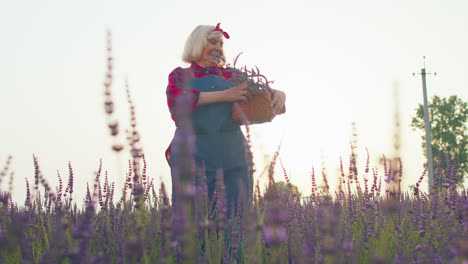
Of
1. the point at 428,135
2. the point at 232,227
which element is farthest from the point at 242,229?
the point at 428,135

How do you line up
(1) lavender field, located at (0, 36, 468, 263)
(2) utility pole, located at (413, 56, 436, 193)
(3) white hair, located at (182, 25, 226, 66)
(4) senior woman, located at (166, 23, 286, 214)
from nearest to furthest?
1. (1) lavender field, located at (0, 36, 468, 263)
2. (4) senior woman, located at (166, 23, 286, 214)
3. (3) white hair, located at (182, 25, 226, 66)
4. (2) utility pole, located at (413, 56, 436, 193)

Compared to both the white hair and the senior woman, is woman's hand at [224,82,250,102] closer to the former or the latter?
the senior woman

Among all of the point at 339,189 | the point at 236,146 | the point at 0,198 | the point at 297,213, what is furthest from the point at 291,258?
the point at 0,198

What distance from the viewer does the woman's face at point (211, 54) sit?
15.7 ft

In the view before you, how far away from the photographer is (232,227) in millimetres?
3209

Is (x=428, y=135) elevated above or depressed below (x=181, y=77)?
above

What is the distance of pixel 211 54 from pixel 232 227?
1.95 metres

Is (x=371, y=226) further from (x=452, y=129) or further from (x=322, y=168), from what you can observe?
(x=452, y=129)

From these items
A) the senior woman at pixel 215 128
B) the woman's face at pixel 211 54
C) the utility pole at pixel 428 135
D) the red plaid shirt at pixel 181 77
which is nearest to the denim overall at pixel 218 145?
the senior woman at pixel 215 128

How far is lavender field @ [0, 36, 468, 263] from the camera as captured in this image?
73.9 inches

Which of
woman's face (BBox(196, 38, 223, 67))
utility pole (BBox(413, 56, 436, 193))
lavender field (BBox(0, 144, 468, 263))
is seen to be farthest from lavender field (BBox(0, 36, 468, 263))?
utility pole (BBox(413, 56, 436, 193))

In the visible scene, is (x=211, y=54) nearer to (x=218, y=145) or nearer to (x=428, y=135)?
(x=218, y=145)

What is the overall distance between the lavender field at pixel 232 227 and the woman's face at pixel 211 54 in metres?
1.00

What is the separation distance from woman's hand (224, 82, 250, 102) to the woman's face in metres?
0.53
